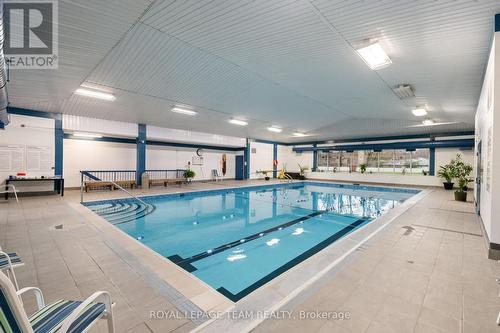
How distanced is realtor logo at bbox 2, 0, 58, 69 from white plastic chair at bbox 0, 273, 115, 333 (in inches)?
124

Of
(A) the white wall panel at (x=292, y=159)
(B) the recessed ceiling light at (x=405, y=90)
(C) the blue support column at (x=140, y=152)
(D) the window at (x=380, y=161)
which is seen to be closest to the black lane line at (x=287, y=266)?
(B) the recessed ceiling light at (x=405, y=90)

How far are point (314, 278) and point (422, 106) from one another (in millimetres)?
7418

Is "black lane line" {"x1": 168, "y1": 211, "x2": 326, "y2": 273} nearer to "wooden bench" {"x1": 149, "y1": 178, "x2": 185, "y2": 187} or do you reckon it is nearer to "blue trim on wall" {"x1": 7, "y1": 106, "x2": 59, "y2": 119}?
"wooden bench" {"x1": 149, "y1": 178, "x2": 185, "y2": 187}

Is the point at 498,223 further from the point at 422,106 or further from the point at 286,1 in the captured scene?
the point at 422,106

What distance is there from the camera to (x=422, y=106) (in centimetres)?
707

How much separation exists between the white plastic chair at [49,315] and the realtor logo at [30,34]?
316cm

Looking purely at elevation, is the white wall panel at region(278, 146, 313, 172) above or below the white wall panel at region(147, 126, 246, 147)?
below

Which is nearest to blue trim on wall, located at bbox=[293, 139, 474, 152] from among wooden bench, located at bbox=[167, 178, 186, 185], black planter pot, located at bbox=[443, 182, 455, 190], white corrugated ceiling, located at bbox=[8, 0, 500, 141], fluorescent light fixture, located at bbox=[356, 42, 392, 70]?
black planter pot, located at bbox=[443, 182, 455, 190]

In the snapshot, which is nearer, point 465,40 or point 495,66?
point 495,66

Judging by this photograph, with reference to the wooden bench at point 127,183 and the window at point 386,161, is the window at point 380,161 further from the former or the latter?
the wooden bench at point 127,183

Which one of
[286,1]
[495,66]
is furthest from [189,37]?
[495,66]

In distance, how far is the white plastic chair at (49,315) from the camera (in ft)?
2.47

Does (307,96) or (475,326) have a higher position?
(307,96)

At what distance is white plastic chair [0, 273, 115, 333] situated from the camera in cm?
75
